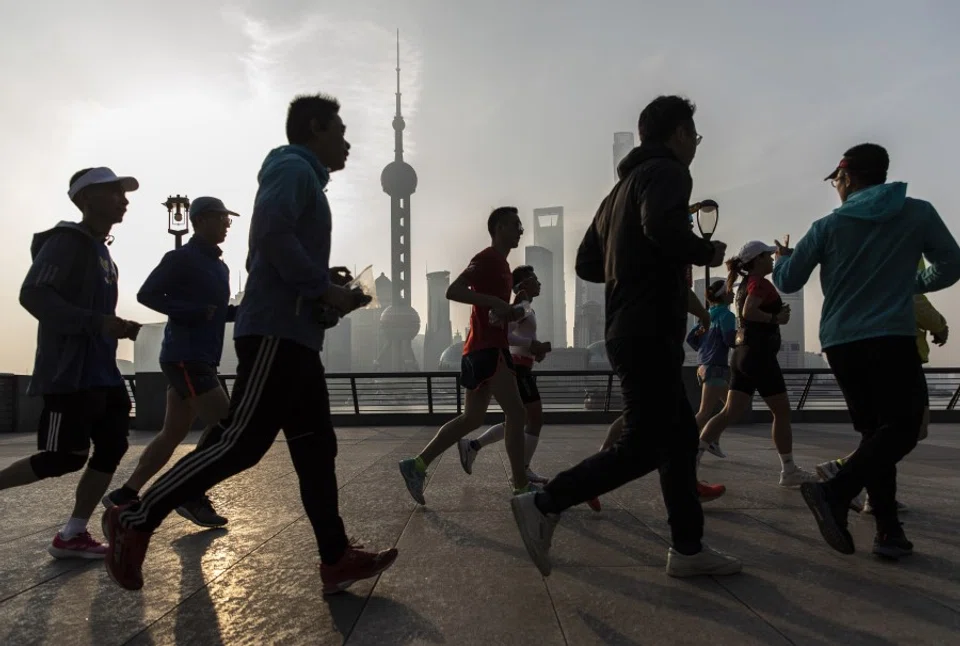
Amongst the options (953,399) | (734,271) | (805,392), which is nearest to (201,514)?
(734,271)

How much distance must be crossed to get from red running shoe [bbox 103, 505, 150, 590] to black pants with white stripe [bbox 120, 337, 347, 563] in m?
0.04

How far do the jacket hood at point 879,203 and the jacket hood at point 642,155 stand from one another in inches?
39.8

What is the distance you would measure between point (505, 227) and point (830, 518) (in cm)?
249

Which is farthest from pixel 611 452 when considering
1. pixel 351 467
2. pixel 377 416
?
pixel 377 416

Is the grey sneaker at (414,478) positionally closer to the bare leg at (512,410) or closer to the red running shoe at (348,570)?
the bare leg at (512,410)

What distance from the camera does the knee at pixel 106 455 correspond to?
3449 millimetres

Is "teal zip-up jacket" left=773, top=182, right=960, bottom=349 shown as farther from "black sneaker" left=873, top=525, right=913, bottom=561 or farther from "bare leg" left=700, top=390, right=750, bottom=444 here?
"bare leg" left=700, top=390, right=750, bottom=444

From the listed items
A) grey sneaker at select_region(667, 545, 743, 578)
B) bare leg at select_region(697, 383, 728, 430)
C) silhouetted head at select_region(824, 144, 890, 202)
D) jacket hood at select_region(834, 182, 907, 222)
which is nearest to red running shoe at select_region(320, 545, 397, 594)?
grey sneaker at select_region(667, 545, 743, 578)

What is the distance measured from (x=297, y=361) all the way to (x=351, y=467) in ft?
14.2

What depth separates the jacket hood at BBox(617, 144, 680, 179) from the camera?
287 cm

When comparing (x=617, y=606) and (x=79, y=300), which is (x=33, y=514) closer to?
(x=79, y=300)

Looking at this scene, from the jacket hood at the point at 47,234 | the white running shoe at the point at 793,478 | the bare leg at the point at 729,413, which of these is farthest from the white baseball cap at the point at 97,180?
the white running shoe at the point at 793,478

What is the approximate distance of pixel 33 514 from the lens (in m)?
4.48

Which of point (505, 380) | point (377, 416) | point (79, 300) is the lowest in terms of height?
point (377, 416)
